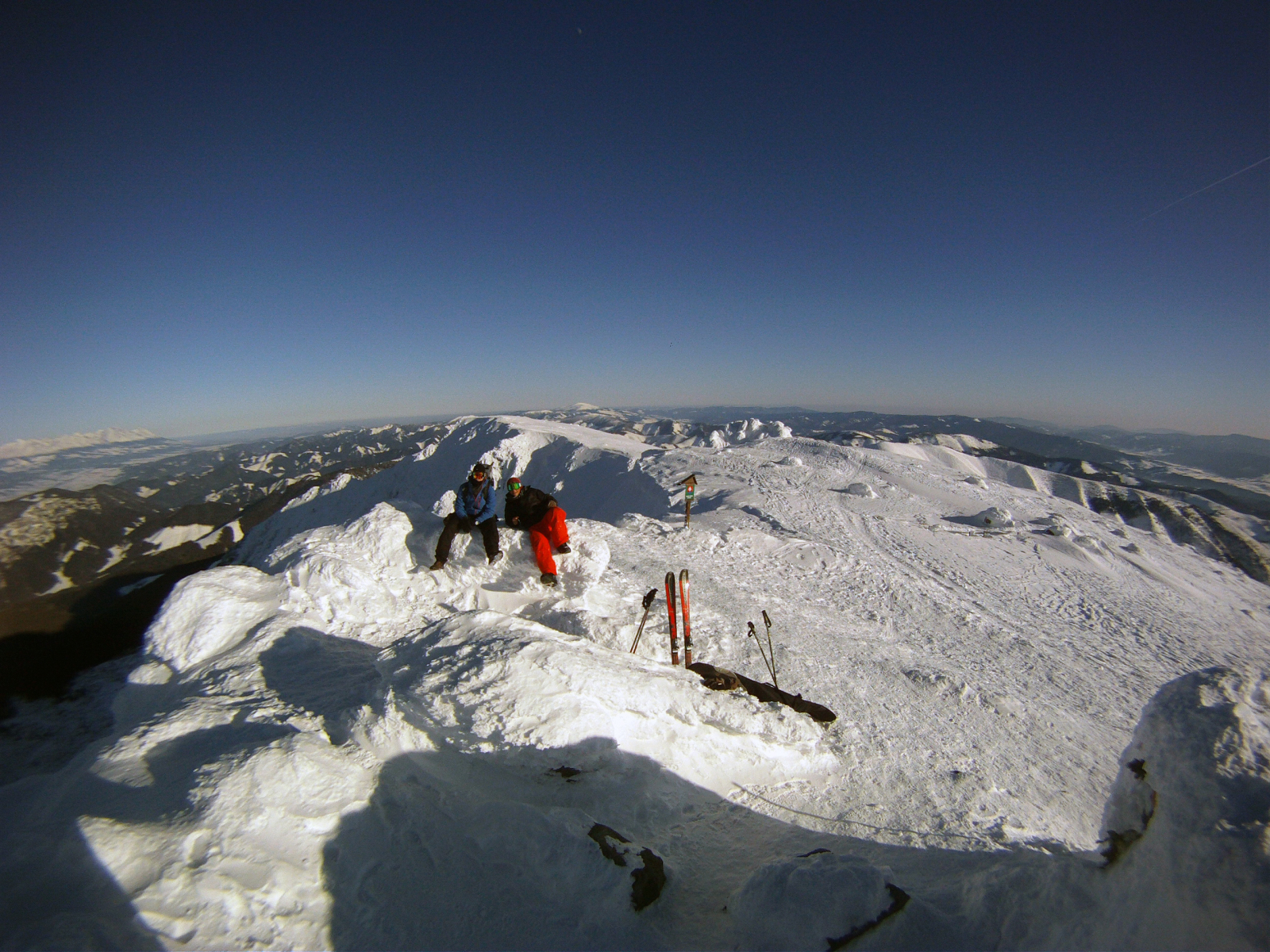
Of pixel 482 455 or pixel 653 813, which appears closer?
pixel 653 813

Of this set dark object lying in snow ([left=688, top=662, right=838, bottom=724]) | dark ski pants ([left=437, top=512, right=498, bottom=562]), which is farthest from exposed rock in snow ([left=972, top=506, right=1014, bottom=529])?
dark ski pants ([left=437, top=512, right=498, bottom=562])

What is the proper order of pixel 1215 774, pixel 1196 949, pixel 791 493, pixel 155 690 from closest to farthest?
pixel 1196 949 < pixel 1215 774 < pixel 155 690 < pixel 791 493

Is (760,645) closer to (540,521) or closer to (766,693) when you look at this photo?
(766,693)

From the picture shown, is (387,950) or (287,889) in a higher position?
(287,889)

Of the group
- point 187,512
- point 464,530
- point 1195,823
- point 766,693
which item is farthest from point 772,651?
point 187,512

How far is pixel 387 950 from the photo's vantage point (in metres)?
2.99

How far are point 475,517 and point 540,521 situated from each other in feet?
4.01

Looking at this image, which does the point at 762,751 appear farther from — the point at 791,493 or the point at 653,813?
the point at 791,493

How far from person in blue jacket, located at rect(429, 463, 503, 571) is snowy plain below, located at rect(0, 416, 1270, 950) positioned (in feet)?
0.97

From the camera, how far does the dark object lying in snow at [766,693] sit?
6.29 metres

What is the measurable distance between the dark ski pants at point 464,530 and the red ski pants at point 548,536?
0.71m

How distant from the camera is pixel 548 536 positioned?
8781 mm

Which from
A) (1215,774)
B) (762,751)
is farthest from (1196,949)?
(762,751)

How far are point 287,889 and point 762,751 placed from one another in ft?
15.2
